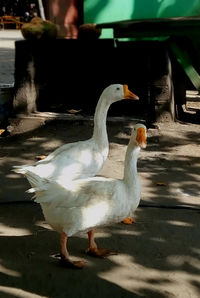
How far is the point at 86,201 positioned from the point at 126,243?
0.72 meters

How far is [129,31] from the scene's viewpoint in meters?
7.47

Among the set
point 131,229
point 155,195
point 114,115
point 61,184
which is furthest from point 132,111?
point 61,184

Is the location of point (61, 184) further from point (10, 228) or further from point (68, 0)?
point (68, 0)

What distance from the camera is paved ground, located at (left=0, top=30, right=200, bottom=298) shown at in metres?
3.76

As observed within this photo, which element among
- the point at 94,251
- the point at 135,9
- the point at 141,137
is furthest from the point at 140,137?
the point at 135,9

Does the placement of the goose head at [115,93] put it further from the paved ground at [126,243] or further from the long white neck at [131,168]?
the long white neck at [131,168]

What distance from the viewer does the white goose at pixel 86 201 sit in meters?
3.85

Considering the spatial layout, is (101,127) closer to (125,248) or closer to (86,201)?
(125,248)

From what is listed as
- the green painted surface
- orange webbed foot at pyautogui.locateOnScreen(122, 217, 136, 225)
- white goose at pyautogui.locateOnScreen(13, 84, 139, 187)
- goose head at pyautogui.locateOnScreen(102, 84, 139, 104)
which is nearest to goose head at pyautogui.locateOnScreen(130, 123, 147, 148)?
white goose at pyautogui.locateOnScreen(13, 84, 139, 187)

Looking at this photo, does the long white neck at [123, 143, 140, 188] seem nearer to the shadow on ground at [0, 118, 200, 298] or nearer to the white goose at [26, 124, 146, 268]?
the white goose at [26, 124, 146, 268]

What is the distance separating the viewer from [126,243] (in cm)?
446

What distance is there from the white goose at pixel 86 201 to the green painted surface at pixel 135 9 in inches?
250

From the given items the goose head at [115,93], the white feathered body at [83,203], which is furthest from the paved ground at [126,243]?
the goose head at [115,93]

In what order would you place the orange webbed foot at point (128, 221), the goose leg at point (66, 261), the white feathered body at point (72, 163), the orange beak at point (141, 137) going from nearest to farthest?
the goose leg at point (66, 261), the orange beak at point (141, 137), the white feathered body at point (72, 163), the orange webbed foot at point (128, 221)
